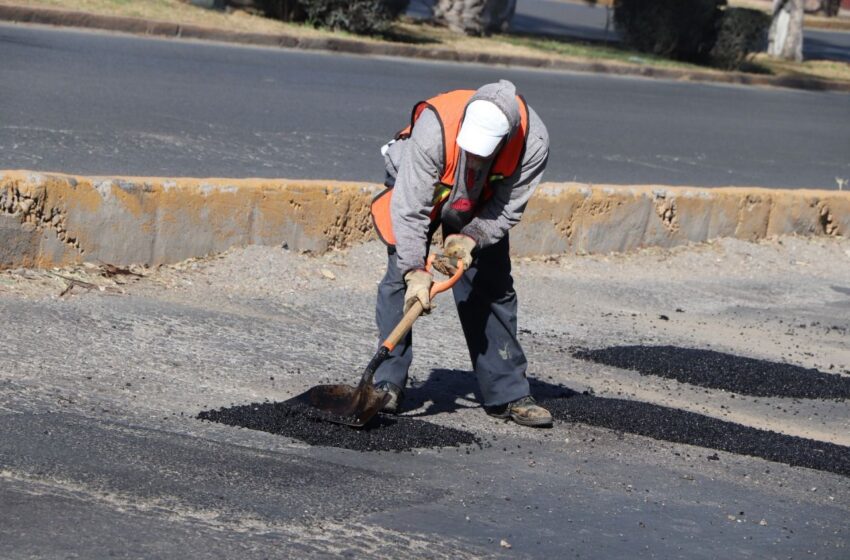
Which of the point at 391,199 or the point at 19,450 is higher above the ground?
the point at 391,199

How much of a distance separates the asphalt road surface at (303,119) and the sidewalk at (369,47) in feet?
2.15

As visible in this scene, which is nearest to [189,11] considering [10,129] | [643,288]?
[10,129]

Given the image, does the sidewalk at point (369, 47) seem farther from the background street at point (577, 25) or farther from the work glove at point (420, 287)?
the work glove at point (420, 287)

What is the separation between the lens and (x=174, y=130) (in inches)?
394

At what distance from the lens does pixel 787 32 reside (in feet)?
93.7

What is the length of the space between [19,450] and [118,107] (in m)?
6.68

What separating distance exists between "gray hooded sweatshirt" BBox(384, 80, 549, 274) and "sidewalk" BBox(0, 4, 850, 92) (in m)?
11.7

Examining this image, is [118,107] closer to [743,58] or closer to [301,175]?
[301,175]

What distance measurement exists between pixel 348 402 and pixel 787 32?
83.2 feet

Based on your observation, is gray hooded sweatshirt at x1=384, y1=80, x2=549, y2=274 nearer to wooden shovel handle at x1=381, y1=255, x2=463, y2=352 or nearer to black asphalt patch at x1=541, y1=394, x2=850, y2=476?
wooden shovel handle at x1=381, y1=255, x2=463, y2=352

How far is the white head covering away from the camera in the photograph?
475 centimetres

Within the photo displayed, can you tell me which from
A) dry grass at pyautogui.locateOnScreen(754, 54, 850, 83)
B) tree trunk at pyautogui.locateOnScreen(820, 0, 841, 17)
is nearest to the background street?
dry grass at pyautogui.locateOnScreen(754, 54, 850, 83)

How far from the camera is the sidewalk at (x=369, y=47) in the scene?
52.1 feet

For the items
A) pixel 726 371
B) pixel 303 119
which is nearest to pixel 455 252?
pixel 726 371
